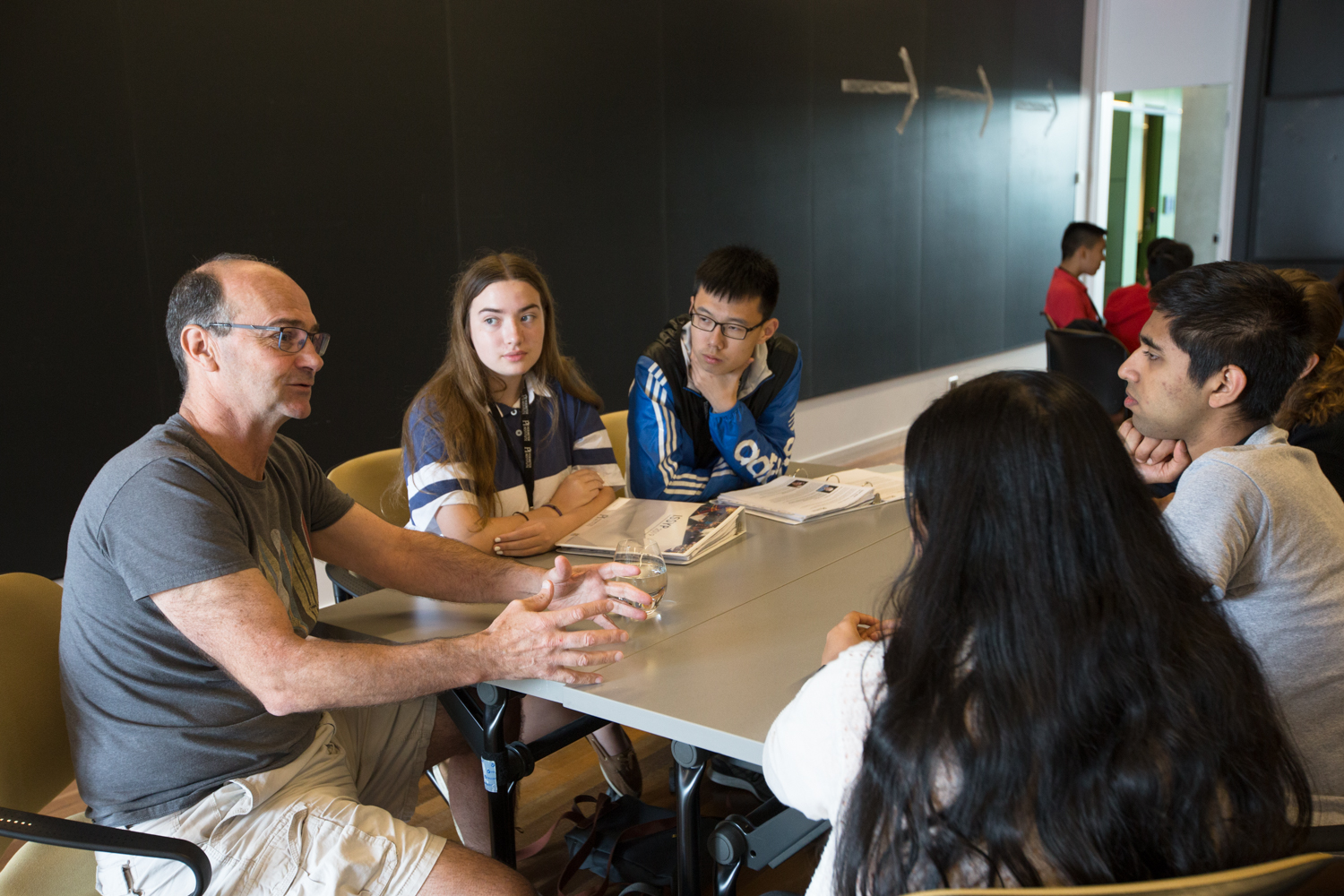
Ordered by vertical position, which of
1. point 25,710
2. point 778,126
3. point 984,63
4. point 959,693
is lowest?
point 25,710

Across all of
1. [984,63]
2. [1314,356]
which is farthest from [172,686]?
[984,63]

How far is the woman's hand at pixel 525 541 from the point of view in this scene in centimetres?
210

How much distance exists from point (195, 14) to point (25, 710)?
8.01ft

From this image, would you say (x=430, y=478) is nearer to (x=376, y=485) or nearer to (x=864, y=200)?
(x=376, y=485)

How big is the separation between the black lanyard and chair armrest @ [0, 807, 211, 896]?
121 cm

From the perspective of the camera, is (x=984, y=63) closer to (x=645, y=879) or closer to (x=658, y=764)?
(x=658, y=764)

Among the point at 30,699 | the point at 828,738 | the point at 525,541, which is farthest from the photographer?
the point at 525,541

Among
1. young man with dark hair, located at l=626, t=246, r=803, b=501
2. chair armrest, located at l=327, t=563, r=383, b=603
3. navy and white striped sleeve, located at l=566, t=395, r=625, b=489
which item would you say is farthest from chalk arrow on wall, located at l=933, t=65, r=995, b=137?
chair armrest, located at l=327, t=563, r=383, b=603

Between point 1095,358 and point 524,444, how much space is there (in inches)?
138

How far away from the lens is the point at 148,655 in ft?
4.70

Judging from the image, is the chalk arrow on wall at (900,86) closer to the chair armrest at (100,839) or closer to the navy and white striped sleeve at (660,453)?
the navy and white striped sleeve at (660,453)

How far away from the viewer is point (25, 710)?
1488 millimetres

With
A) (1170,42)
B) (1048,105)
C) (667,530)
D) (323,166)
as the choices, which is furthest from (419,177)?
(1170,42)

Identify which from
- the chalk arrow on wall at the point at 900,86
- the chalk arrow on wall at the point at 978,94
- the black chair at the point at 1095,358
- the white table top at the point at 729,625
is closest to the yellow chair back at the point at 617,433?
the white table top at the point at 729,625
